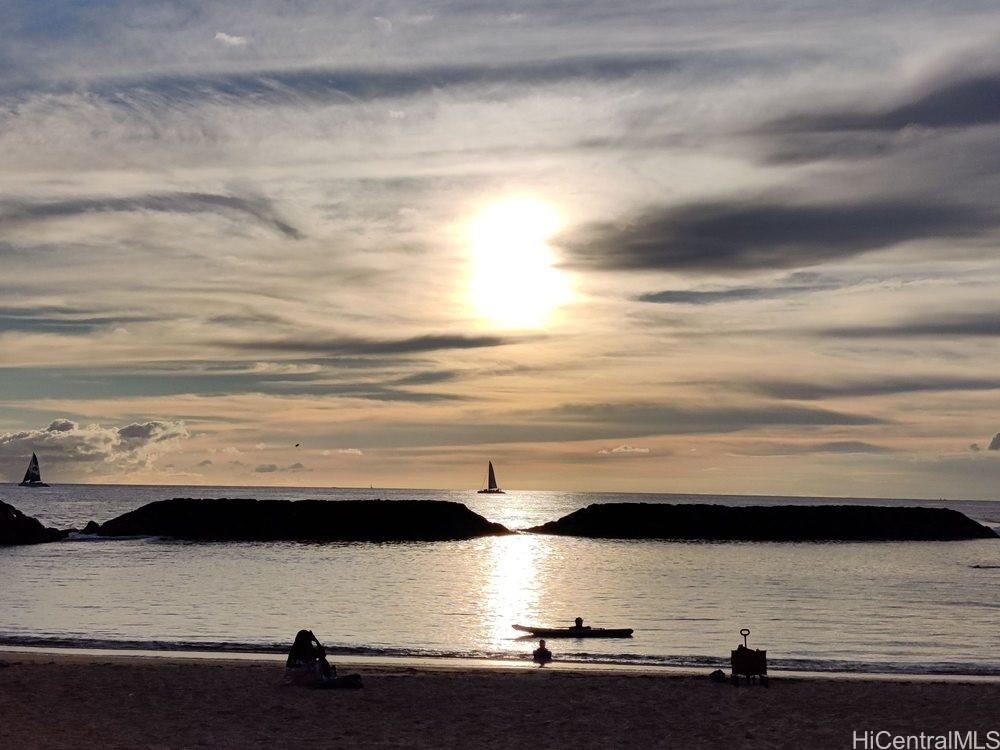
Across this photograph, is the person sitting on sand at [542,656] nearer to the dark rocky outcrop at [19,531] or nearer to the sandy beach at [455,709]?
the sandy beach at [455,709]

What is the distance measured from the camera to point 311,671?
26094mm

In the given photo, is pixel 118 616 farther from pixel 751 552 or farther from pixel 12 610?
pixel 751 552

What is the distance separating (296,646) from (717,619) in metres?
25.5

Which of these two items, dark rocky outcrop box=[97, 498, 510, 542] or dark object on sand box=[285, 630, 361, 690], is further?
Result: dark rocky outcrop box=[97, 498, 510, 542]

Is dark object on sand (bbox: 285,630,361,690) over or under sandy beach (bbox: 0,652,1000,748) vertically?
over

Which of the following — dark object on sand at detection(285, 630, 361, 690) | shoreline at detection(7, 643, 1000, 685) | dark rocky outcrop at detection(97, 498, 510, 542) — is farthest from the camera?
dark rocky outcrop at detection(97, 498, 510, 542)

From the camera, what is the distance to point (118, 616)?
44.6 m

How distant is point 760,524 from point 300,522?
200 ft

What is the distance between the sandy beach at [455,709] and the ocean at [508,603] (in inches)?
259

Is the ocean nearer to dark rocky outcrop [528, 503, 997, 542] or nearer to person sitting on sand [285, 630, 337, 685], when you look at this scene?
person sitting on sand [285, 630, 337, 685]

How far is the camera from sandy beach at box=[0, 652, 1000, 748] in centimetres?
2062

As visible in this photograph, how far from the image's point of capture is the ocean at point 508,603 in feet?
121

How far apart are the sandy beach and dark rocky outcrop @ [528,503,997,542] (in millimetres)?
109396

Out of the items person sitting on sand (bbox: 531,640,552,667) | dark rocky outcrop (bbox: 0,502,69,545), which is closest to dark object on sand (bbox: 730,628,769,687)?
person sitting on sand (bbox: 531,640,552,667)
